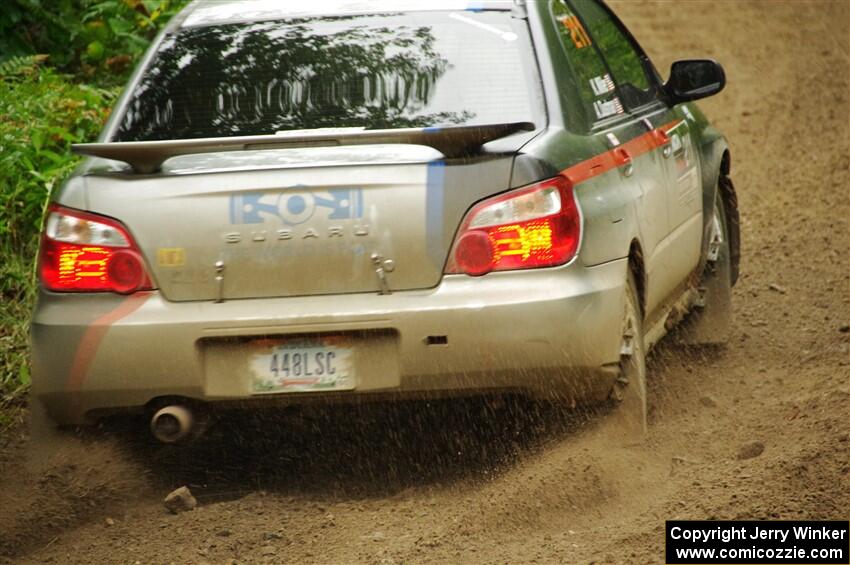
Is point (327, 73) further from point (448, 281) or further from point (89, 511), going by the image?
point (89, 511)

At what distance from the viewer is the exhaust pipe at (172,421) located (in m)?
4.48

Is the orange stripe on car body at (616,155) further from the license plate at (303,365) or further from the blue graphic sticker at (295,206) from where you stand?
the license plate at (303,365)

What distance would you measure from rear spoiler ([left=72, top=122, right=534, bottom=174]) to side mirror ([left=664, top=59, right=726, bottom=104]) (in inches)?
78.7

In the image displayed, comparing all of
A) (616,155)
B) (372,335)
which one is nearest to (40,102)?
(616,155)

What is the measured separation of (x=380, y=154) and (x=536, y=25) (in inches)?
40.6

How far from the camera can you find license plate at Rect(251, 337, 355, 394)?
4.39 metres

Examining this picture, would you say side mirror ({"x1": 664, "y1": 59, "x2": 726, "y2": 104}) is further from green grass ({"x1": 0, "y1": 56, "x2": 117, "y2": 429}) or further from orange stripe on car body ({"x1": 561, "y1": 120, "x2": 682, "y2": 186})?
green grass ({"x1": 0, "y1": 56, "x2": 117, "y2": 429})

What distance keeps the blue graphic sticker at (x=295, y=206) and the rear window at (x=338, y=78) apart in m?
0.45

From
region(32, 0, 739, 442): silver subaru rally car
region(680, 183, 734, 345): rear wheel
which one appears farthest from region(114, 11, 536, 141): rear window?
region(680, 183, 734, 345): rear wheel

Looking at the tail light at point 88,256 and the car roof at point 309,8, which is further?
the car roof at point 309,8

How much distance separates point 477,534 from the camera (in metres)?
4.28

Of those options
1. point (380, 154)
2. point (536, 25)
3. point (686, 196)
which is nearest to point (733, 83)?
point (686, 196)

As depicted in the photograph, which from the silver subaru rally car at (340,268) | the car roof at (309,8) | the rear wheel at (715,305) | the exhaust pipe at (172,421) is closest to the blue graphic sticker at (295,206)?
the silver subaru rally car at (340,268)

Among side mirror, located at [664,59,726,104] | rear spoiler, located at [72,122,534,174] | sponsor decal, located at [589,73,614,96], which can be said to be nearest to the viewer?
rear spoiler, located at [72,122,534,174]
